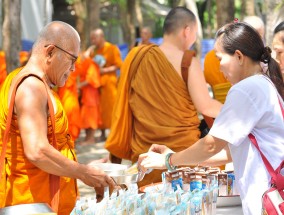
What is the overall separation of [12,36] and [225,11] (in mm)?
4181

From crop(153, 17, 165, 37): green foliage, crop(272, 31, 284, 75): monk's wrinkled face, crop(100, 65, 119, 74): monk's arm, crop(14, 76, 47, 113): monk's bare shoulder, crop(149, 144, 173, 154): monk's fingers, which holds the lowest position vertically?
crop(153, 17, 165, 37): green foliage

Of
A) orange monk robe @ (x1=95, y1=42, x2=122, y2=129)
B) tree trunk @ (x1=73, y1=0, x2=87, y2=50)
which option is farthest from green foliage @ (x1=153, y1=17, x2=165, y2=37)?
orange monk robe @ (x1=95, y1=42, x2=122, y2=129)

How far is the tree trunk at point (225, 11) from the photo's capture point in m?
13.2

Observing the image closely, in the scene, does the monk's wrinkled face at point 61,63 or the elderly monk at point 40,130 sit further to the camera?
the monk's wrinkled face at point 61,63

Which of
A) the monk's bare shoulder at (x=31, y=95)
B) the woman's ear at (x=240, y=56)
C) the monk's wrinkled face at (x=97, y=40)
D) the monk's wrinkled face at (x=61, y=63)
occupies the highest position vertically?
the woman's ear at (x=240, y=56)

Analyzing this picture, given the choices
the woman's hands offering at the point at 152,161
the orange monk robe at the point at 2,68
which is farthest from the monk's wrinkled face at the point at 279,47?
the orange monk robe at the point at 2,68

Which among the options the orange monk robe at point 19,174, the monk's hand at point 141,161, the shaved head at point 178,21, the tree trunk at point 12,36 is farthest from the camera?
the tree trunk at point 12,36

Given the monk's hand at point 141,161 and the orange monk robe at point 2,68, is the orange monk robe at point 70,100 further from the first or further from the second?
the monk's hand at point 141,161

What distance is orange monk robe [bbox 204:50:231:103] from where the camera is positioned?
621 centimetres

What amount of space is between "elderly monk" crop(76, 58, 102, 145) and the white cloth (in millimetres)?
9580

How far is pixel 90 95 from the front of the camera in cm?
1320

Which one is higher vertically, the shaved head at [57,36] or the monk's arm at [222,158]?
the shaved head at [57,36]

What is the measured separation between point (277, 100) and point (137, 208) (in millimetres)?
768

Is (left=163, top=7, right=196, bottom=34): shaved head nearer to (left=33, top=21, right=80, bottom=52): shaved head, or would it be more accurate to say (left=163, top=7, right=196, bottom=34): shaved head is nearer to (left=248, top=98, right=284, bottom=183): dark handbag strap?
(left=33, top=21, right=80, bottom=52): shaved head
